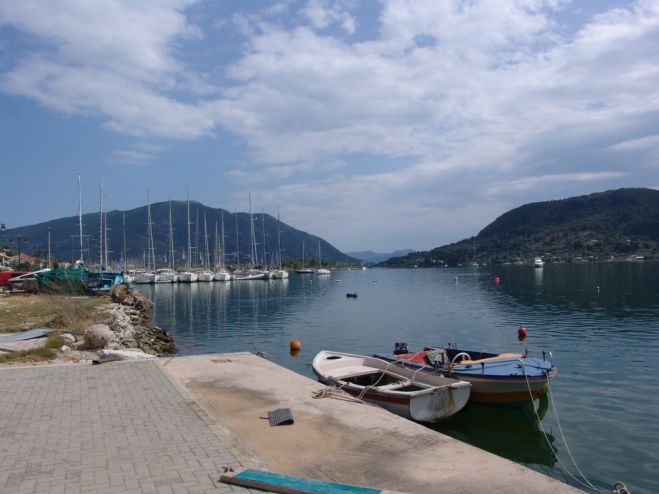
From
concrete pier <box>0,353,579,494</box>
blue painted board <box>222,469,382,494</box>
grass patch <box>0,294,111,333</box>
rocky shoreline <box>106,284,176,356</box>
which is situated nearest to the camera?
blue painted board <box>222,469,382,494</box>

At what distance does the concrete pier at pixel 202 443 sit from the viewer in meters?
6.76

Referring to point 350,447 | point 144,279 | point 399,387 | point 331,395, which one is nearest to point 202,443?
point 350,447

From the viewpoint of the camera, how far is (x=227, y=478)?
640 cm

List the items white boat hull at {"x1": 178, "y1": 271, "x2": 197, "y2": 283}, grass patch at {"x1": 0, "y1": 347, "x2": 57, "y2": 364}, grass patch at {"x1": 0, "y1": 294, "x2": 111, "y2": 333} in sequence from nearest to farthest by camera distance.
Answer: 1. grass patch at {"x1": 0, "y1": 347, "x2": 57, "y2": 364}
2. grass patch at {"x1": 0, "y1": 294, "x2": 111, "y2": 333}
3. white boat hull at {"x1": 178, "y1": 271, "x2": 197, "y2": 283}

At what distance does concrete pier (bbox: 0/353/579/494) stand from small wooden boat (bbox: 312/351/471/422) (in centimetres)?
177

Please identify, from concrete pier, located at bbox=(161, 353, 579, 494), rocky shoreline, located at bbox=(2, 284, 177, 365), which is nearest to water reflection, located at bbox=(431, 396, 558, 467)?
concrete pier, located at bbox=(161, 353, 579, 494)

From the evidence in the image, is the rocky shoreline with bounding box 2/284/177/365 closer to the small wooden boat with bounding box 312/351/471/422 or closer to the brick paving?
the brick paving

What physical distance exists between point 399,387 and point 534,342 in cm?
1693

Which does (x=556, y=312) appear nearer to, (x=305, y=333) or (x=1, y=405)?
(x=305, y=333)

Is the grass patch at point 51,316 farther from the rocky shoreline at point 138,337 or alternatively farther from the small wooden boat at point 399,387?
the small wooden boat at point 399,387

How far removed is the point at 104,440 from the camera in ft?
26.4

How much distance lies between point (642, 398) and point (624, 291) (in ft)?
153

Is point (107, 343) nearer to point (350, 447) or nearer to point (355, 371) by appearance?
point (355, 371)

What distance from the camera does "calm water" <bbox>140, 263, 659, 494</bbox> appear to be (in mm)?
12766
